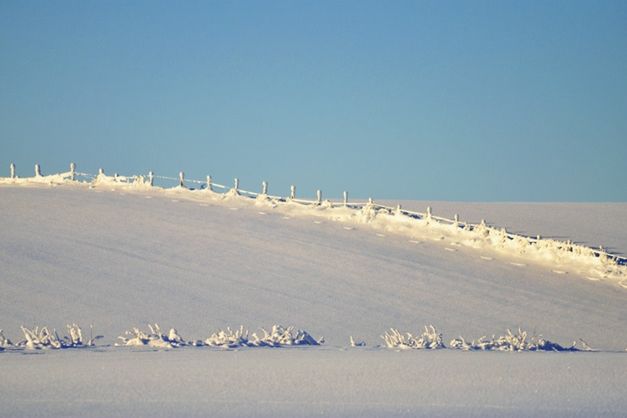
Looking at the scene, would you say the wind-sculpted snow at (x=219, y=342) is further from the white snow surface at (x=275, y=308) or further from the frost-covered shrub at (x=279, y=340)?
the white snow surface at (x=275, y=308)

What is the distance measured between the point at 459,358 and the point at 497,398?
10.0 ft

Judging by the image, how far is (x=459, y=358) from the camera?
12.1 m

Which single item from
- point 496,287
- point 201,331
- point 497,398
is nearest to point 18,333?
point 201,331

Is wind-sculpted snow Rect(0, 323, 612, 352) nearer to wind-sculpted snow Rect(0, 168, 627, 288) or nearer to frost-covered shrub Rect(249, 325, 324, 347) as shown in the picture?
frost-covered shrub Rect(249, 325, 324, 347)

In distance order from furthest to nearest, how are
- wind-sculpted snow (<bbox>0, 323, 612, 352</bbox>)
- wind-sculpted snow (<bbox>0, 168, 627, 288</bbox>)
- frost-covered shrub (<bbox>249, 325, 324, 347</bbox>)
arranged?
wind-sculpted snow (<bbox>0, 168, 627, 288</bbox>)
frost-covered shrub (<bbox>249, 325, 324, 347</bbox>)
wind-sculpted snow (<bbox>0, 323, 612, 352</bbox>)

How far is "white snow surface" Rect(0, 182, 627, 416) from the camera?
8961mm

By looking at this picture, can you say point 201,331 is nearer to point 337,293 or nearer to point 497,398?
point 337,293

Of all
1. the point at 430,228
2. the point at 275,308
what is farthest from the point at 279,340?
the point at 430,228

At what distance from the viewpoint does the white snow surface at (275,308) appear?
896 cm

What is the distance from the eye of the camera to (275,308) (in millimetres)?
19047

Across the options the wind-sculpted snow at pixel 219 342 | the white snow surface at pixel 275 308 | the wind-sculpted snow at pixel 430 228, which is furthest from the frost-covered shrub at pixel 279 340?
the wind-sculpted snow at pixel 430 228

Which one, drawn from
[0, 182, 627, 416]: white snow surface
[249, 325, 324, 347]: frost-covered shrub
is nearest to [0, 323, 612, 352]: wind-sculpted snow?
[249, 325, 324, 347]: frost-covered shrub

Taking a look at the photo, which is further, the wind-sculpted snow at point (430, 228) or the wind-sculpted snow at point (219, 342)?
the wind-sculpted snow at point (430, 228)

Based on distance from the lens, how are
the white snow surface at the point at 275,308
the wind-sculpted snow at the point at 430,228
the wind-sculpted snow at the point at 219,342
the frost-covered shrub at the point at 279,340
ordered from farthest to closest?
the wind-sculpted snow at the point at 430,228 → the frost-covered shrub at the point at 279,340 → the wind-sculpted snow at the point at 219,342 → the white snow surface at the point at 275,308
